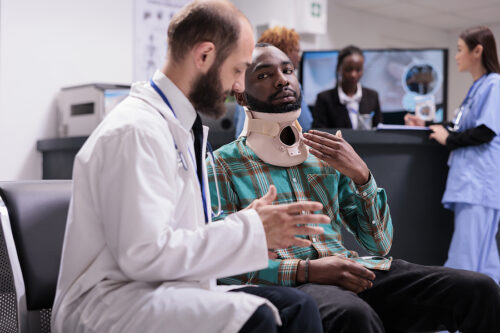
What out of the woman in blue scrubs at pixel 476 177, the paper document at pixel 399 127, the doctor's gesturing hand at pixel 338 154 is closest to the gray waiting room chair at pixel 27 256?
the doctor's gesturing hand at pixel 338 154

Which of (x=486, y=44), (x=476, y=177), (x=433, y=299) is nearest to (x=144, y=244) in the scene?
(x=433, y=299)

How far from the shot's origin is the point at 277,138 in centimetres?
149

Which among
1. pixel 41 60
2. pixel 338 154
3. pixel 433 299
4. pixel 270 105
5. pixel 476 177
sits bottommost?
pixel 433 299

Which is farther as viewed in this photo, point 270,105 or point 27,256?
point 270,105

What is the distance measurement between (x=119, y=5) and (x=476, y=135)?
260 centimetres

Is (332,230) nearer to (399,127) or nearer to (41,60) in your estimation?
(399,127)

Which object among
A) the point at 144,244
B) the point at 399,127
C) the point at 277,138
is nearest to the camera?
the point at 144,244

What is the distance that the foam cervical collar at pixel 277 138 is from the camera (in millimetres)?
1478

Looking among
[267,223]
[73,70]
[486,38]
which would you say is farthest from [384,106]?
[267,223]

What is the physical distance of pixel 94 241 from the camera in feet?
3.19

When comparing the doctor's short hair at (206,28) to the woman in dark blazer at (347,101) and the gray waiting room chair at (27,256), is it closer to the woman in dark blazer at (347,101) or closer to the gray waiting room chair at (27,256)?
the gray waiting room chair at (27,256)

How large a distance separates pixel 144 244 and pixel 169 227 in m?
0.05

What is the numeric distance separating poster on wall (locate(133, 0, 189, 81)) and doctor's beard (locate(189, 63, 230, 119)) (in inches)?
129

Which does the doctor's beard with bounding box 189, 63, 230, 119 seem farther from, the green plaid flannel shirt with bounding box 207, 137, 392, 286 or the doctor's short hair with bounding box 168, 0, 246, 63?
the green plaid flannel shirt with bounding box 207, 137, 392, 286
